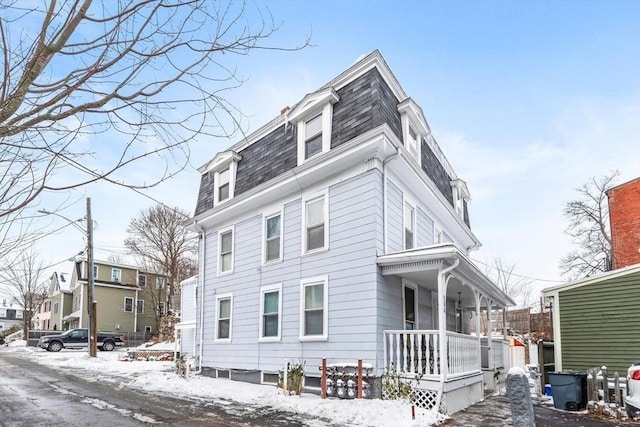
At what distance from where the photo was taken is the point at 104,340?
3173cm

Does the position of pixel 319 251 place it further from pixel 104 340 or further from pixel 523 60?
pixel 104 340

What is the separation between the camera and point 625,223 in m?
20.7

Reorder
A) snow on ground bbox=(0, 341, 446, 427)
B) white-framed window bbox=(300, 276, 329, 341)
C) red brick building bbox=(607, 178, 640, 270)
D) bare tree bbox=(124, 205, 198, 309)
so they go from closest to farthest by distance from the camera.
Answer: snow on ground bbox=(0, 341, 446, 427)
white-framed window bbox=(300, 276, 329, 341)
red brick building bbox=(607, 178, 640, 270)
bare tree bbox=(124, 205, 198, 309)

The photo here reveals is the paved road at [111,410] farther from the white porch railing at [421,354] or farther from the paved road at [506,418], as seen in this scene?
the paved road at [506,418]

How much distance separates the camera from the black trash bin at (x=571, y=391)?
1011 centimetres

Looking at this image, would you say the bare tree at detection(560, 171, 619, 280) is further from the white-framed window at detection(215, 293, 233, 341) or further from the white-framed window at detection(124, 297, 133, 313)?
the white-framed window at detection(124, 297, 133, 313)

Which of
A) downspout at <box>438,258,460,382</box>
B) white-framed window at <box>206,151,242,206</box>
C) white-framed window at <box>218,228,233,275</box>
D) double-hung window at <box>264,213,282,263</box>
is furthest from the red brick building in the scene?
white-framed window at <box>206,151,242,206</box>

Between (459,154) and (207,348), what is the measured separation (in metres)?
14.9

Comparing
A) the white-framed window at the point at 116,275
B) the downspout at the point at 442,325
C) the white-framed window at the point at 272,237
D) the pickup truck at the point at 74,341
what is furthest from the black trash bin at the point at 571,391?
the white-framed window at the point at 116,275

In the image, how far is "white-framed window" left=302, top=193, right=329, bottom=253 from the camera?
11352 millimetres

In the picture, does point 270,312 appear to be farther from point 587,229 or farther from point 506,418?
point 587,229

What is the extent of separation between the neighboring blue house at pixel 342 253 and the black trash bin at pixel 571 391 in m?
1.78

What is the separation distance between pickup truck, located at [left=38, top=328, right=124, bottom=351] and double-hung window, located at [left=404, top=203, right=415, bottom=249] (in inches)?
1064

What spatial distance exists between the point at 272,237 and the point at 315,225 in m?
1.88
